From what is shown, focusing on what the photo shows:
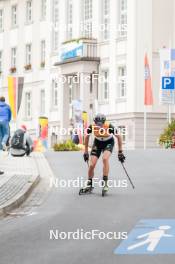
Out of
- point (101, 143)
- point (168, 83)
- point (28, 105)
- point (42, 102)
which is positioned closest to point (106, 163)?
point (101, 143)

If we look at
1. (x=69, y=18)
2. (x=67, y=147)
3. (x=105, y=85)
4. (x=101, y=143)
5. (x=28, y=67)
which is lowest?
(x=67, y=147)

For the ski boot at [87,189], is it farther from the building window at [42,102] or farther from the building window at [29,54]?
the building window at [29,54]

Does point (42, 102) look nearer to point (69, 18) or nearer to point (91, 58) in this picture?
point (69, 18)

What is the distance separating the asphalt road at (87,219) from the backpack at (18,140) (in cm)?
707

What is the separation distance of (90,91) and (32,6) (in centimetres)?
1201

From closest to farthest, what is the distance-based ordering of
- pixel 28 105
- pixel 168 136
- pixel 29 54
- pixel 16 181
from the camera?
1. pixel 16 181
2. pixel 168 136
3. pixel 28 105
4. pixel 29 54

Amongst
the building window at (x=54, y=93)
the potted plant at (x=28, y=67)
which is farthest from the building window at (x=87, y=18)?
the potted plant at (x=28, y=67)

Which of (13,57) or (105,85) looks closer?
(105,85)

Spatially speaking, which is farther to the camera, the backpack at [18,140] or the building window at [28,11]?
the building window at [28,11]

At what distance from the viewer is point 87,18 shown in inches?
2172

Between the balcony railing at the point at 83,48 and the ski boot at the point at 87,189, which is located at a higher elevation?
the balcony railing at the point at 83,48

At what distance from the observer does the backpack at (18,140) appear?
98.6 ft

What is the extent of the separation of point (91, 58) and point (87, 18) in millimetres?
3097

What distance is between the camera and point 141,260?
9336mm
